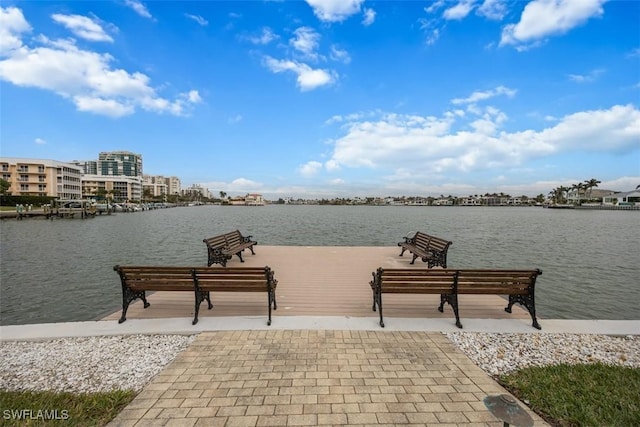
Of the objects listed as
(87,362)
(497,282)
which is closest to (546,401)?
(497,282)

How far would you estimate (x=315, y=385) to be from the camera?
3.46m

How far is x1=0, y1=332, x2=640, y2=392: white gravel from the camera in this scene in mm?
3715

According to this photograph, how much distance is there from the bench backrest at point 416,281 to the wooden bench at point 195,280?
213 centimetres

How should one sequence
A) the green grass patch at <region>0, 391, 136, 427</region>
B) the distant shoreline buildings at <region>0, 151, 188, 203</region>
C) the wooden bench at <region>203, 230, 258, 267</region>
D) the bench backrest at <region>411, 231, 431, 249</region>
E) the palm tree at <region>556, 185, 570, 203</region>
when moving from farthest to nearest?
the palm tree at <region>556, 185, 570, 203</region> < the distant shoreline buildings at <region>0, 151, 188, 203</region> < the bench backrest at <region>411, 231, 431, 249</region> < the wooden bench at <region>203, 230, 258, 267</region> < the green grass patch at <region>0, 391, 136, 427</region>

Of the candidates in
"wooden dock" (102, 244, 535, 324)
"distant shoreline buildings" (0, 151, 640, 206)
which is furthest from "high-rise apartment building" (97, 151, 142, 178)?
"wooden dock" (102, 244, 535, 324)

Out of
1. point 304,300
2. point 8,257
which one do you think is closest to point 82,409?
point 304,300

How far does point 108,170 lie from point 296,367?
21721 cm

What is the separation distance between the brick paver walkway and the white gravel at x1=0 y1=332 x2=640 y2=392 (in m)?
0.36

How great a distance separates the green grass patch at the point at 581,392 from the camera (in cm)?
299

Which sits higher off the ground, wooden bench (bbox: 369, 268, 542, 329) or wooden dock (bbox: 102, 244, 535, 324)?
wooden bench (bbox: 369, 268, 542, 329)

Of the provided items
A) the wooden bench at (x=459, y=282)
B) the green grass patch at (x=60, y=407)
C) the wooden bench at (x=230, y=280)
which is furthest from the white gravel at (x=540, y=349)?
the green grass patch at (x=60, y=407)

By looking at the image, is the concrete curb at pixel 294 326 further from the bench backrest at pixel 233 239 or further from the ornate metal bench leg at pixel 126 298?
the bench backrest at pixel 233 239

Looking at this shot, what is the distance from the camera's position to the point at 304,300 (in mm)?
6578

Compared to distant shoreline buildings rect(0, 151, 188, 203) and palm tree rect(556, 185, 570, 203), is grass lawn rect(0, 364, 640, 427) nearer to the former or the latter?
distant shoreline buildings rect(0, 151, 188, 203)
